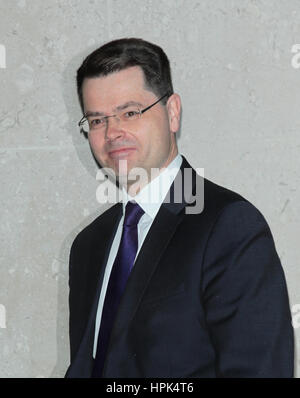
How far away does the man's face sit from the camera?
211cm

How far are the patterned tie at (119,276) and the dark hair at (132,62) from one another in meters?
0.42

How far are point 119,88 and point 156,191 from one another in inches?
14.3

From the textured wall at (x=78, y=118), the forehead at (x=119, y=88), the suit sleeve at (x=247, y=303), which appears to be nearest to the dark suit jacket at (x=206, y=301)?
the suit sleeve at (x=247, y=303)

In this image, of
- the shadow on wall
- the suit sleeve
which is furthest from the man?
the shadow on wall

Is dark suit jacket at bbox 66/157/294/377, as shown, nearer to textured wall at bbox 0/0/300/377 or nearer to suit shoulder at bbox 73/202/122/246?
suit shoulder at bbox 73/202/122/246

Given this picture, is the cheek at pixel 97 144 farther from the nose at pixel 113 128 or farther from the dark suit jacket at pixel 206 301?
the dark suit jacket at pixel 206 301

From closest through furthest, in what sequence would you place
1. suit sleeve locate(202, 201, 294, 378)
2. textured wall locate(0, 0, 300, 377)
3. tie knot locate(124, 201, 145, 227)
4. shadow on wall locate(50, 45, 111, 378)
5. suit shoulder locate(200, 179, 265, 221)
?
1. suit sleeve locate(202, 201, 294, 378)
2. suit shoulder locate(200, 179, 265, 221)
3. tie knot locate(124, 201, 145, 227)
4. textured wall locate(0, 0, 300, 377)
5. shadow on wall locate(50, 45, 111, 378)

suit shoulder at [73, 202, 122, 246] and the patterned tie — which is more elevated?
suit shoulder at [73, 202, 122, 246]

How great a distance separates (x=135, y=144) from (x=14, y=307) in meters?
1.02

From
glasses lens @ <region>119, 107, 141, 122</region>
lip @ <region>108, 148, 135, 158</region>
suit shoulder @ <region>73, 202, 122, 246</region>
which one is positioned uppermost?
glasses lens @ <region>119, 107, 141, 122</region>

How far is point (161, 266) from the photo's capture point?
196 cm

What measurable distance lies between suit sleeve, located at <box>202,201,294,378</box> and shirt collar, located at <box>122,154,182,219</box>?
1.00ft

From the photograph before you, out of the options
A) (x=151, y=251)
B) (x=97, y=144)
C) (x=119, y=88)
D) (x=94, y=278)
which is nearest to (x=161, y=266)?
(x=151, y=251)

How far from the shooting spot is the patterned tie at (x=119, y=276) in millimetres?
2029
